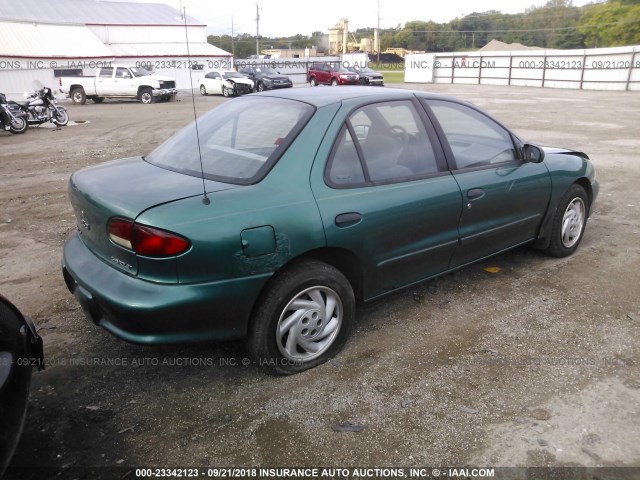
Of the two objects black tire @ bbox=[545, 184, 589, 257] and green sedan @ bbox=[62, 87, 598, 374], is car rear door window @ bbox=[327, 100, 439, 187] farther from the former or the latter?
black tire @ bbox=[545, 184, 589, 257]

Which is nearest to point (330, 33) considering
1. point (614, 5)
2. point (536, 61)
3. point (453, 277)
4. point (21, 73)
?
point (614, 5)

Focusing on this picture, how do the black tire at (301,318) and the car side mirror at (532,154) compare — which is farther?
the car side mirror at (532,154)

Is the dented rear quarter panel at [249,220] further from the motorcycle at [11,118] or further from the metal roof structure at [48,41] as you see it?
the metal roof structure at [48,41]

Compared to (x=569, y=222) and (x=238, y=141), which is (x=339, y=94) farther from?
(x=569, y=222)

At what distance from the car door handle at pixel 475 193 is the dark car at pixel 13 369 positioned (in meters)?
2.81

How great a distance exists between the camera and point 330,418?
2.77 meters

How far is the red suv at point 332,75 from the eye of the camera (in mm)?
33219

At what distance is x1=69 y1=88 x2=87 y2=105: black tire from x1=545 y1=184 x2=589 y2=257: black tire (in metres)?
26.6

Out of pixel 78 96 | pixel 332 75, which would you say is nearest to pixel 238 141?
pixel 78 96

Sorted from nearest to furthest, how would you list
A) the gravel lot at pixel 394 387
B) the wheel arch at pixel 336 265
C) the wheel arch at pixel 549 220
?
the gravel lot at pixel 394 387, the wheel arch at pixel 336 265, the wheel arch at pixel 549 220

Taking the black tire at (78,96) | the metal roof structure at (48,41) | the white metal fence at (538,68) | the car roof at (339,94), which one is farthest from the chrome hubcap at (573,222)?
the metal roof structure at (48,41)

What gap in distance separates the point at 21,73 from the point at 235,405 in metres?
32.6

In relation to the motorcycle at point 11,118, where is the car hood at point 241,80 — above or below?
above

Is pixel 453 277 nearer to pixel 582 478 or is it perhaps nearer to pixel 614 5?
pixel 582 478
